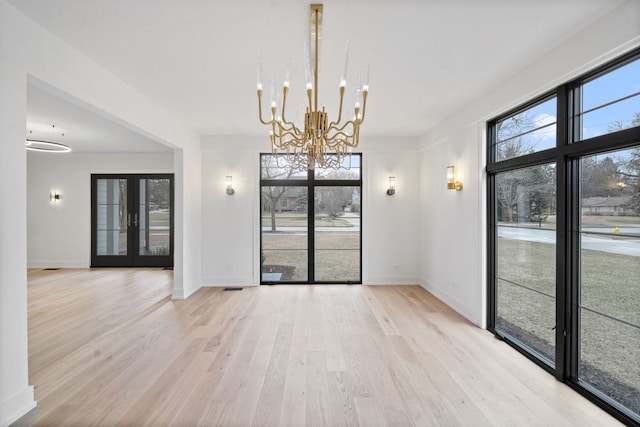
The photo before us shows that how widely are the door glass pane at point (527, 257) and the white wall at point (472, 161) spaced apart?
0.78ft

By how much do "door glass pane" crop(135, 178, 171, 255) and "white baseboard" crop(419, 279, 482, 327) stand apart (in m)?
6.09

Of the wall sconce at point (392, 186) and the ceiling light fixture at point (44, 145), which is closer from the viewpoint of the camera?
the ceiling light fixture at point (44, 145)

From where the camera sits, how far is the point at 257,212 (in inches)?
214

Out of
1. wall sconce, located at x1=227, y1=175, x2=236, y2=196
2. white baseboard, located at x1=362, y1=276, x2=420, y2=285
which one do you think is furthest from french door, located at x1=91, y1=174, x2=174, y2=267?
white baseboard, located at x1=362, y1=276, x2=420, y2=285

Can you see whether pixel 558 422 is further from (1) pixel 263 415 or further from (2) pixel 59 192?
(2) pixel 59 192

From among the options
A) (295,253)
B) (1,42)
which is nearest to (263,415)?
(1,42)

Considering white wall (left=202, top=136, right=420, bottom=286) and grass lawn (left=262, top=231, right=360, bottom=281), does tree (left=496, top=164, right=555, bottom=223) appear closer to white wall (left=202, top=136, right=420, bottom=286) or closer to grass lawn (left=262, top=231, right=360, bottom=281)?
white wall (left=202, top=136, right=420, bottom=286)

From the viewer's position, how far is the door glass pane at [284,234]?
561 centimetres

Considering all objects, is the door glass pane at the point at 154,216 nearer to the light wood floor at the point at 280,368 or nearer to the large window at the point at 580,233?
the light wood floor at the point at 280,368

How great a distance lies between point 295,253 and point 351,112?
2962mm

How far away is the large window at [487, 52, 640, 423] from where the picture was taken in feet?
6.80

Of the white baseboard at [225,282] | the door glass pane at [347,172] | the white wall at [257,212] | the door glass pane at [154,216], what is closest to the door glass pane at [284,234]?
the white wall at [257,212]

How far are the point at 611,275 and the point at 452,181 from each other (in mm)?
2239

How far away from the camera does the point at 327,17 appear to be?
7.01 ft
